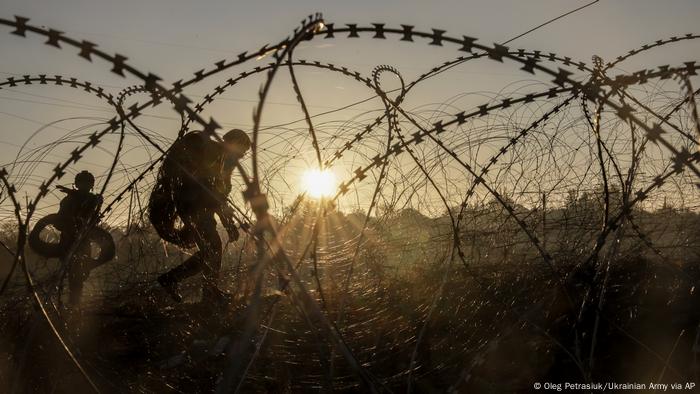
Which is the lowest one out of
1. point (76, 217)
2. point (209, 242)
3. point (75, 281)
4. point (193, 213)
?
point (75, 281)

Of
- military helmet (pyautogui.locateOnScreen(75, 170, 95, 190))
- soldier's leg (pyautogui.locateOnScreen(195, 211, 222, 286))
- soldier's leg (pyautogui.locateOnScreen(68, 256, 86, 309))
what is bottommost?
soldier's leg (pyautogui.locateOnScreen(68, 256, 86, 309))

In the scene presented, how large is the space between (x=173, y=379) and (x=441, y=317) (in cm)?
198

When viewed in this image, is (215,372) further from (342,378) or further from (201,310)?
(201,310)

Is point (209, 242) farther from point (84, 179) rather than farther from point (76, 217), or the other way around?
point (84, 179)

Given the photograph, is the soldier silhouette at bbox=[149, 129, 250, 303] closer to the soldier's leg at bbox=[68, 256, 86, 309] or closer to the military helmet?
the soldier's leg at bbox=[68, 256, 86, 309]

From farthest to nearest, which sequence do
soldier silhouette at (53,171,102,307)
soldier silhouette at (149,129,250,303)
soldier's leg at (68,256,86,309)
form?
soldier silhouette at (53,171,102,307) < soldier's leg at (68,256,86,309) < soldier silhouette at (149,129,250,303)

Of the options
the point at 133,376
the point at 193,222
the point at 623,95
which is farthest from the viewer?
the point at 193,222

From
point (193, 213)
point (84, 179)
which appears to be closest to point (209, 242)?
point (193, 213)

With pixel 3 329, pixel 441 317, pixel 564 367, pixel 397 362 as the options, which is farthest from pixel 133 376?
pixel 564 367

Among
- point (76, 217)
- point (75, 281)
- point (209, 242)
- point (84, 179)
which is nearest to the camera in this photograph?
point (209, 242)

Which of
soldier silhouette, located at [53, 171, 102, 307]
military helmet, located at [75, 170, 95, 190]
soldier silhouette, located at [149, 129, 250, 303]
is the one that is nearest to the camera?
soldier silhouette, located at [149, 129, 250, 303]

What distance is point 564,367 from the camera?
395 centimetres

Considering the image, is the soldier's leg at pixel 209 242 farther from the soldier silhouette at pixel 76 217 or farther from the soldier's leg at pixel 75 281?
the soldier silhouette at pixel 76 217

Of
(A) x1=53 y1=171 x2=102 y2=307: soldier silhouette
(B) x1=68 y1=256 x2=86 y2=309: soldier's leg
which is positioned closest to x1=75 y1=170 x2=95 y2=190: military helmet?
(A) x1=53 y1=171 x2=102 y2=307: soldier silhouette
